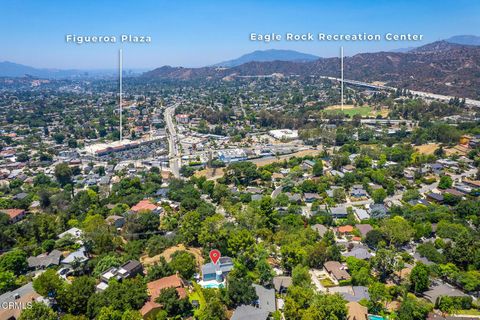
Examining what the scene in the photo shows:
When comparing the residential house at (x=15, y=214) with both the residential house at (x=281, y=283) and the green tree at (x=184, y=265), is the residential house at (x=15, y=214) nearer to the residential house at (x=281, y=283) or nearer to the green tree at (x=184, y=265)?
the green tree at (x=184, y=265)

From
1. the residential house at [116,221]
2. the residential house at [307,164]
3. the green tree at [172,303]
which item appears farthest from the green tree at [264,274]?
the residential house at [307,164]

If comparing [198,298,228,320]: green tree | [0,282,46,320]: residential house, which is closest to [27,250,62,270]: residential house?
[0,282,46,320]: residential house

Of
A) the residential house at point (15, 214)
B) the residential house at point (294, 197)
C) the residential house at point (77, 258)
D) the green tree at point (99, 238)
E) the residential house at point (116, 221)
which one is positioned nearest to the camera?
the residential house at point (77, 258)

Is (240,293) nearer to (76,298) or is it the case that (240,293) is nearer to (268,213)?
(76,298)

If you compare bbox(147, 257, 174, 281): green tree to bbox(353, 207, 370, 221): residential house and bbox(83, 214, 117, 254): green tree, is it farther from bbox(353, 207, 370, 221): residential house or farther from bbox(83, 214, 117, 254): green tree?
bbox(353, 207, 370, 221): residential house

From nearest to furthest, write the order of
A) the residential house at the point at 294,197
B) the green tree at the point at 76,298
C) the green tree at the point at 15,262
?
the green tree at the point at 76,298 → the green tree at the point at 15,262 → the residential house at the point at 294,197

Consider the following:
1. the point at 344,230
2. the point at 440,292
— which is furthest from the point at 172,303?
the point at 344,230
